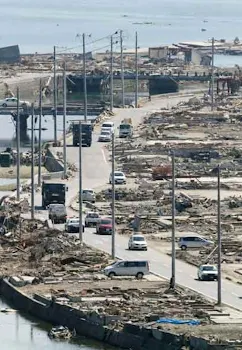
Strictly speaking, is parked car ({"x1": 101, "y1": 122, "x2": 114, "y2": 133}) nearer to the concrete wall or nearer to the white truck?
the white truck

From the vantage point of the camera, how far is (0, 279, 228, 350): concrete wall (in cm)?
3725

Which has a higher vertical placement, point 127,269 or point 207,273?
point 207,273

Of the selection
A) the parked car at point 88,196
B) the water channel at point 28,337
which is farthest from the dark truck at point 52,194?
the water channel at point 28,337

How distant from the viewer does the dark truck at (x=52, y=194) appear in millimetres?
60438

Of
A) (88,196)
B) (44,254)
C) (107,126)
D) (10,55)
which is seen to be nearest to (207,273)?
(44,254)

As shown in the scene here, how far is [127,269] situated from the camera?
46.3 meters

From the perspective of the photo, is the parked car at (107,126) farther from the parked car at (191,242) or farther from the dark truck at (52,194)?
the parked car at (191,242)

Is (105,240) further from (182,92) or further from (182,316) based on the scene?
(182,92)

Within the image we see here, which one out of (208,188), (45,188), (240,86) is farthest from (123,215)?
(240,86)

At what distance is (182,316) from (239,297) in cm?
277

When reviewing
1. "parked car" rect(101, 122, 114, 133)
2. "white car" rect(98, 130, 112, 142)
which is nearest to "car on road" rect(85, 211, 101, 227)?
"white car" rect(98, 130, 112, 142)

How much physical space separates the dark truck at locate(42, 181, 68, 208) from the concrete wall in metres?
14.3

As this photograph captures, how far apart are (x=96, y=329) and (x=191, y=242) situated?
11.5 metres

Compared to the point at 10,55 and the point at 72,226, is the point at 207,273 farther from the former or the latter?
the point at 10,55
